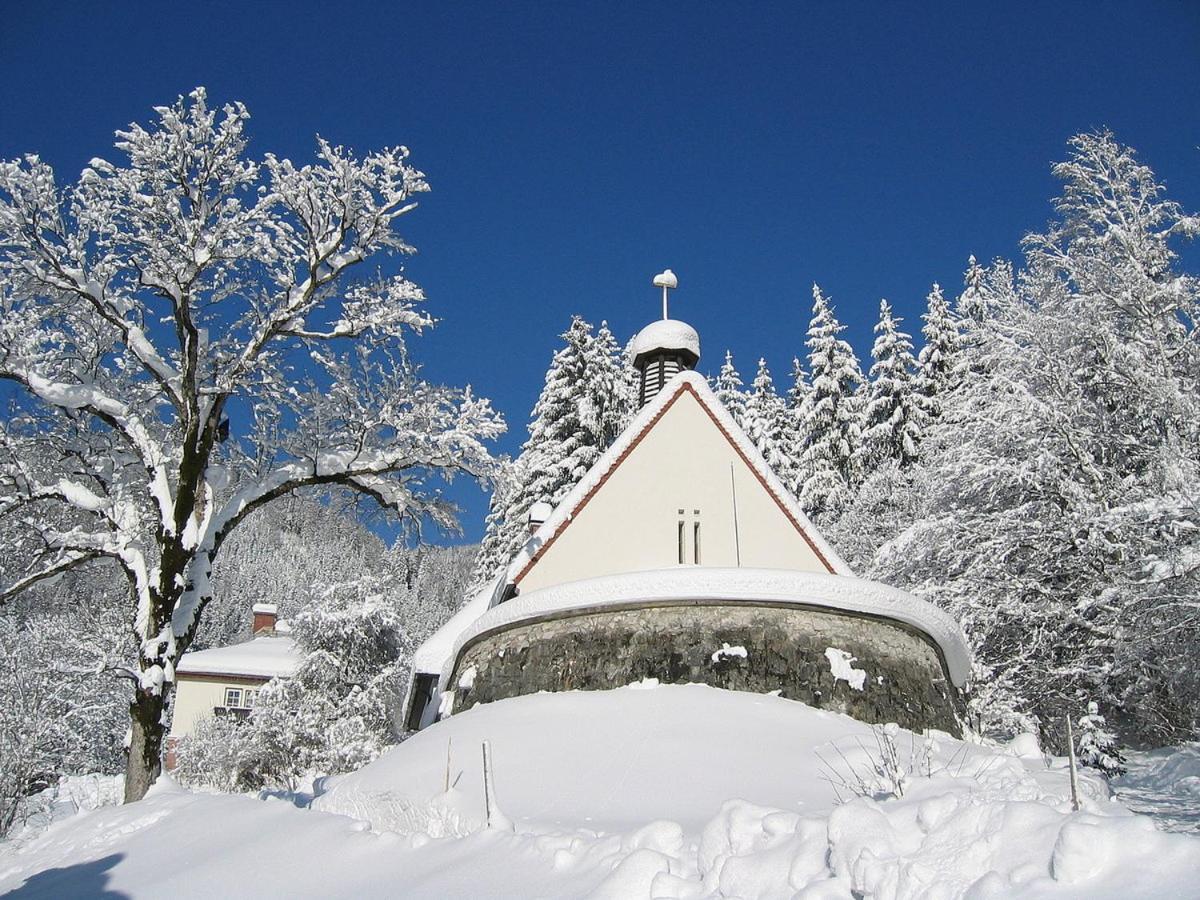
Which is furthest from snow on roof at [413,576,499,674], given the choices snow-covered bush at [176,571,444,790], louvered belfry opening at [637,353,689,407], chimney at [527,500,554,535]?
snow-covered bush at [176,571,444,790]

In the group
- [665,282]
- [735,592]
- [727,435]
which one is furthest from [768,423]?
[735,592]

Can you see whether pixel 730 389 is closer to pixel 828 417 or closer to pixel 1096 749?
pixel 828 417

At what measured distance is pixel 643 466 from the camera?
15.6m

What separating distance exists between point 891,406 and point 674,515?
870 inches

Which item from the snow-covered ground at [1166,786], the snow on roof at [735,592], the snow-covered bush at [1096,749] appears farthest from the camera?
the snow-covered bush at [1096,749]

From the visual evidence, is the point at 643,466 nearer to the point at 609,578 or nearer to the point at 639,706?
the point at 609,578

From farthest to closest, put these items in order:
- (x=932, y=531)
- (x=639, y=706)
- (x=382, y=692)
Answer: (x=382, y=692) → (x=932, y=531) → (x=639, y=706)

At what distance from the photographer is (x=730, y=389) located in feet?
135

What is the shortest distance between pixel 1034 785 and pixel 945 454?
16279 millimetres

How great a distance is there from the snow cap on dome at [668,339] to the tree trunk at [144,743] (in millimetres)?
11448

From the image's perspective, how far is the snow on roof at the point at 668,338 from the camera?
62.3 ft

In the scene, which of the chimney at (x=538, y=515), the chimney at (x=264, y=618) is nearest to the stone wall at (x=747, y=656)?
the chimney at (x=538, y=515)

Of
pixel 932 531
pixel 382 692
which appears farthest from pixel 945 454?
pixel 382 692

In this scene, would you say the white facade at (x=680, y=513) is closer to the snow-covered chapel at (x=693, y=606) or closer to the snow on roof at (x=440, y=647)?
the snow-covered chapel at (x=693, y=606)
